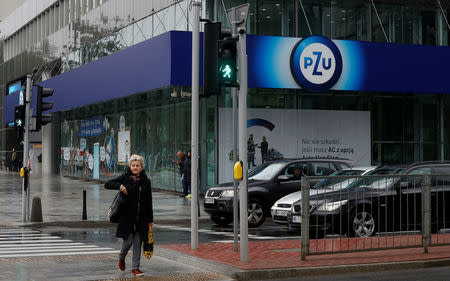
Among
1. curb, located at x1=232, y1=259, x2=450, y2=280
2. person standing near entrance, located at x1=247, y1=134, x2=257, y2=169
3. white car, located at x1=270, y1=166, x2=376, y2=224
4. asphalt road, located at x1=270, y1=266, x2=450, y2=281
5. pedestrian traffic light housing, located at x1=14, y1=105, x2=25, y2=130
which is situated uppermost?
pedestrian traffic light housing, located at x1=14, y1=105, x2=25, y2=130

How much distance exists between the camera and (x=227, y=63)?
12008mm

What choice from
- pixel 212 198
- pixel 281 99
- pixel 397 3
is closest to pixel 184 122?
pixel 281 99

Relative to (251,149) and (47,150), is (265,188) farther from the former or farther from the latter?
(47,150)

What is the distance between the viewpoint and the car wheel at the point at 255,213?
19609 mm

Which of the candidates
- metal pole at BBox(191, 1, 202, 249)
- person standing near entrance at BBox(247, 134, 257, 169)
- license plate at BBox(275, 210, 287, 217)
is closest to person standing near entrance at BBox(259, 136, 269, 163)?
person standing near entrance at BBox(247, 134, 257, 169)

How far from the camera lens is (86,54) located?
152 ft

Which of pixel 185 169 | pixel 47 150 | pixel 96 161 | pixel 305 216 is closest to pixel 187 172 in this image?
pixel 185 169

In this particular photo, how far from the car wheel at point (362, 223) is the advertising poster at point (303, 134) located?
18.2m

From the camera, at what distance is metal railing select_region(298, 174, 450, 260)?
11.7 m

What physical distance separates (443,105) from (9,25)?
157 feet

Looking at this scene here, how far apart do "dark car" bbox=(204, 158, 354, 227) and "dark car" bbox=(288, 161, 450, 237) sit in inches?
256

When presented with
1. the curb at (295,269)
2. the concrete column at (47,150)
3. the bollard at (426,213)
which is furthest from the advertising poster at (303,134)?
the concrete column at (47,150)

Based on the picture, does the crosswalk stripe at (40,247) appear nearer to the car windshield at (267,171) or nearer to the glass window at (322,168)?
the car windshield at (267,171)

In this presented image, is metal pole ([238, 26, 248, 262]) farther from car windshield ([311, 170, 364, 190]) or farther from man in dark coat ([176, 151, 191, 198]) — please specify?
man in dark coat ([176, 151, 191, 198])
